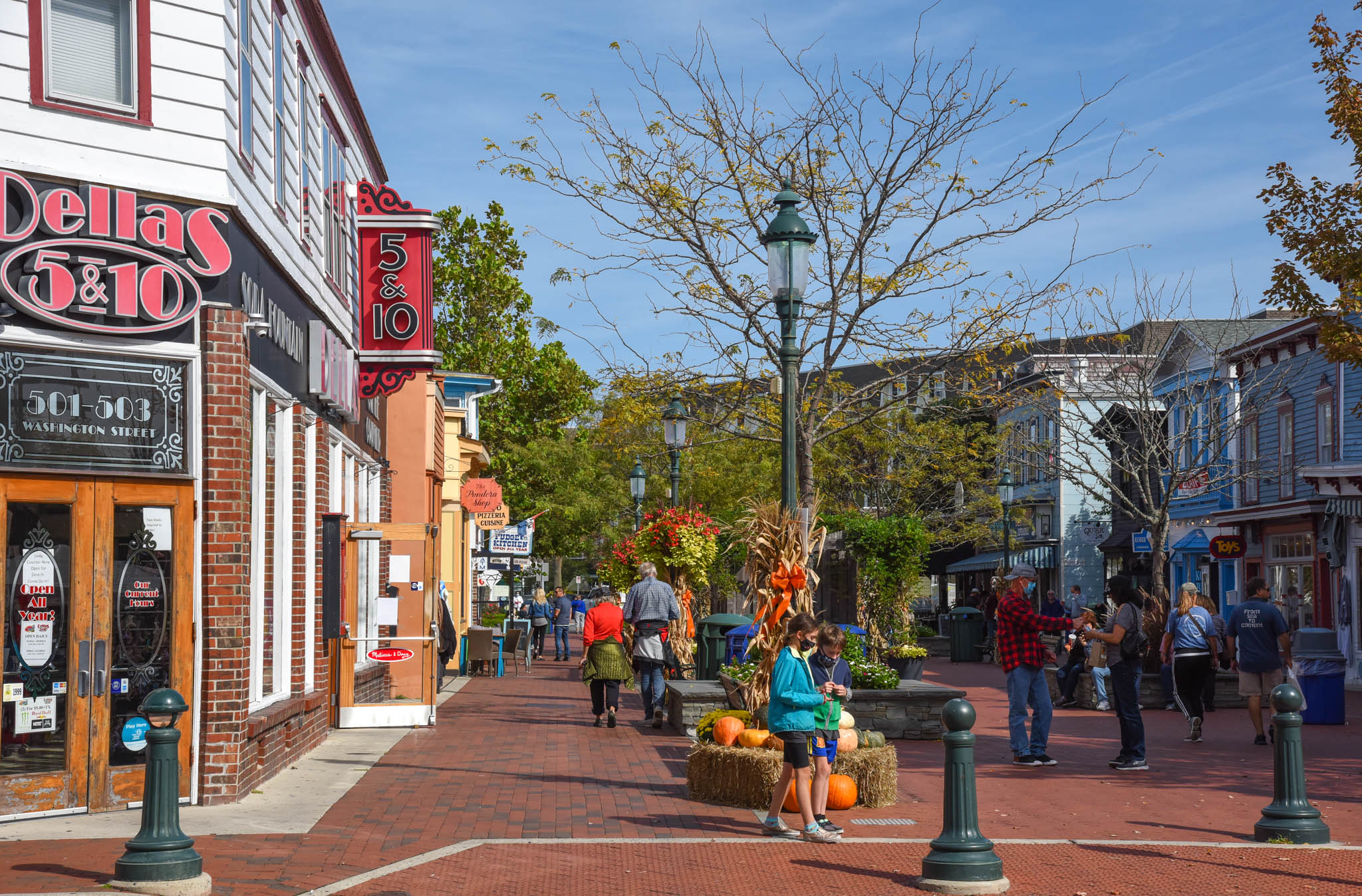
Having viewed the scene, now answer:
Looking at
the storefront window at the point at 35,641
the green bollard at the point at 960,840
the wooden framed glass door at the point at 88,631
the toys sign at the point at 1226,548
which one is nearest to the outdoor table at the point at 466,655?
the wooden framed glass door at the point at 88,631

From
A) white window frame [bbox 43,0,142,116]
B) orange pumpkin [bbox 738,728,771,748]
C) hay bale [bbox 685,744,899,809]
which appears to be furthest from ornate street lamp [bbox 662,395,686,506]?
white window frame [bbox 43,0,142,116]

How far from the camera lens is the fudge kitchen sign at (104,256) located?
9328mm

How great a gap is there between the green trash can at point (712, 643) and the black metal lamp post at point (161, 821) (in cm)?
1249

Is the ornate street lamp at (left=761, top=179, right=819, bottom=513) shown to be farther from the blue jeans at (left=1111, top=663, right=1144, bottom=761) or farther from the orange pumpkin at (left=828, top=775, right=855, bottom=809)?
the blue jeans at (left=1111, top=663, right=1144, bottom=761)

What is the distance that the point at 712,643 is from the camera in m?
19.8

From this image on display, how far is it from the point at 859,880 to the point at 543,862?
184 cm

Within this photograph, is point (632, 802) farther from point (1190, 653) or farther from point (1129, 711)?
point (1190, 653)

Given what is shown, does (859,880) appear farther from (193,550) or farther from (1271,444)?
(1271,444)

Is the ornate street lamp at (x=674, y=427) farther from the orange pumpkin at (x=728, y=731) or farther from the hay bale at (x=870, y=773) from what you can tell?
the hay bale at (x=870, y=773)

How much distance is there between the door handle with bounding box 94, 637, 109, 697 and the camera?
9.70m

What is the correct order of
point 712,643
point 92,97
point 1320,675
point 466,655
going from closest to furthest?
point 92,97, point 1320,675, point 712,643, point 466,655

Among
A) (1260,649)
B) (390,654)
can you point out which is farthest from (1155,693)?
(390,654)

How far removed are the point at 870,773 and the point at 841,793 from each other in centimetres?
31

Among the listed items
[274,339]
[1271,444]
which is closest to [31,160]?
[274,339]
